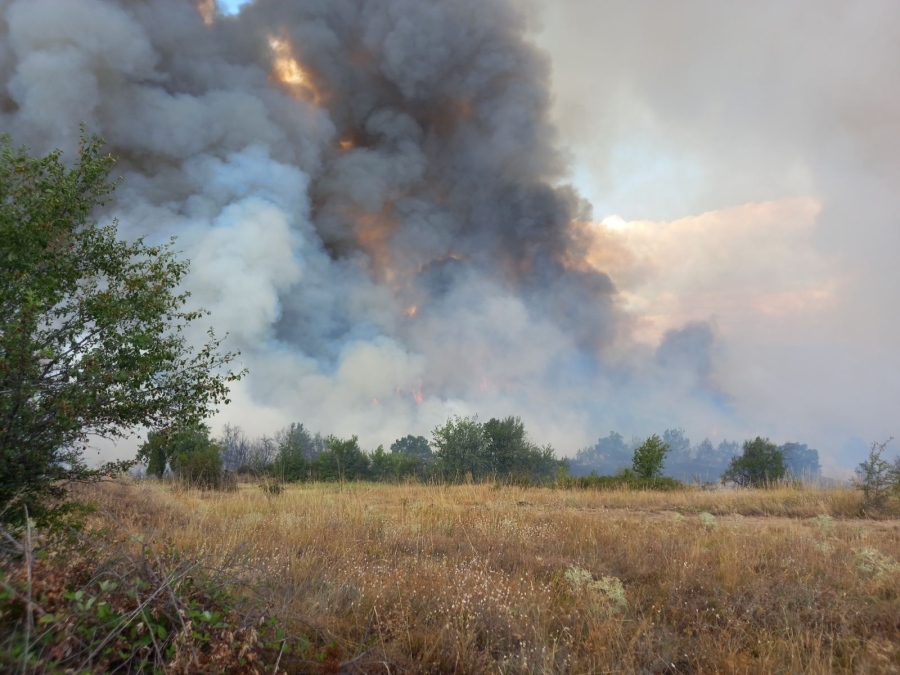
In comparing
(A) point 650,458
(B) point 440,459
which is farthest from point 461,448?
(A) point 650,458

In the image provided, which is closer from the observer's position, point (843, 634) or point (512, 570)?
point (843, 634)

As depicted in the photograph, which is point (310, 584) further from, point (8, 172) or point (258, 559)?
point (8, 172)

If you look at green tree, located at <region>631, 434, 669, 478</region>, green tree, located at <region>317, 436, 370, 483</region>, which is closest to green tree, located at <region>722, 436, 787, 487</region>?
green tree, located at <region>631, 434, 669, 478</region>

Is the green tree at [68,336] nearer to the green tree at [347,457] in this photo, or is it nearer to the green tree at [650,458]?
the green tree at [650,458]

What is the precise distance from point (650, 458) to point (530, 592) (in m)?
21.0

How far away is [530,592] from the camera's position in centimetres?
463

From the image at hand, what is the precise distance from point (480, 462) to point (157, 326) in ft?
102

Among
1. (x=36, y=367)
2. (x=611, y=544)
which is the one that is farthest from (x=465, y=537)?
(x=36, y=367)

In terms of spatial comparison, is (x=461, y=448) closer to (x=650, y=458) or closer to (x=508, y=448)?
(x=508, y=448)

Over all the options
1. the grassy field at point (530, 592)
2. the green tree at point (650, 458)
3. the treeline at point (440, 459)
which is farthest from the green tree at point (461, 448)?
the grassy field at point (530, 592)

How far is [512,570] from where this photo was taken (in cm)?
580

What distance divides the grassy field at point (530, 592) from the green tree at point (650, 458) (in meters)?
14.8

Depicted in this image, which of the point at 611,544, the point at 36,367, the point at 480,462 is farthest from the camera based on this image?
the point at 480,462

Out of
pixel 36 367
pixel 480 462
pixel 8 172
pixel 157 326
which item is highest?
pixel 8 172
